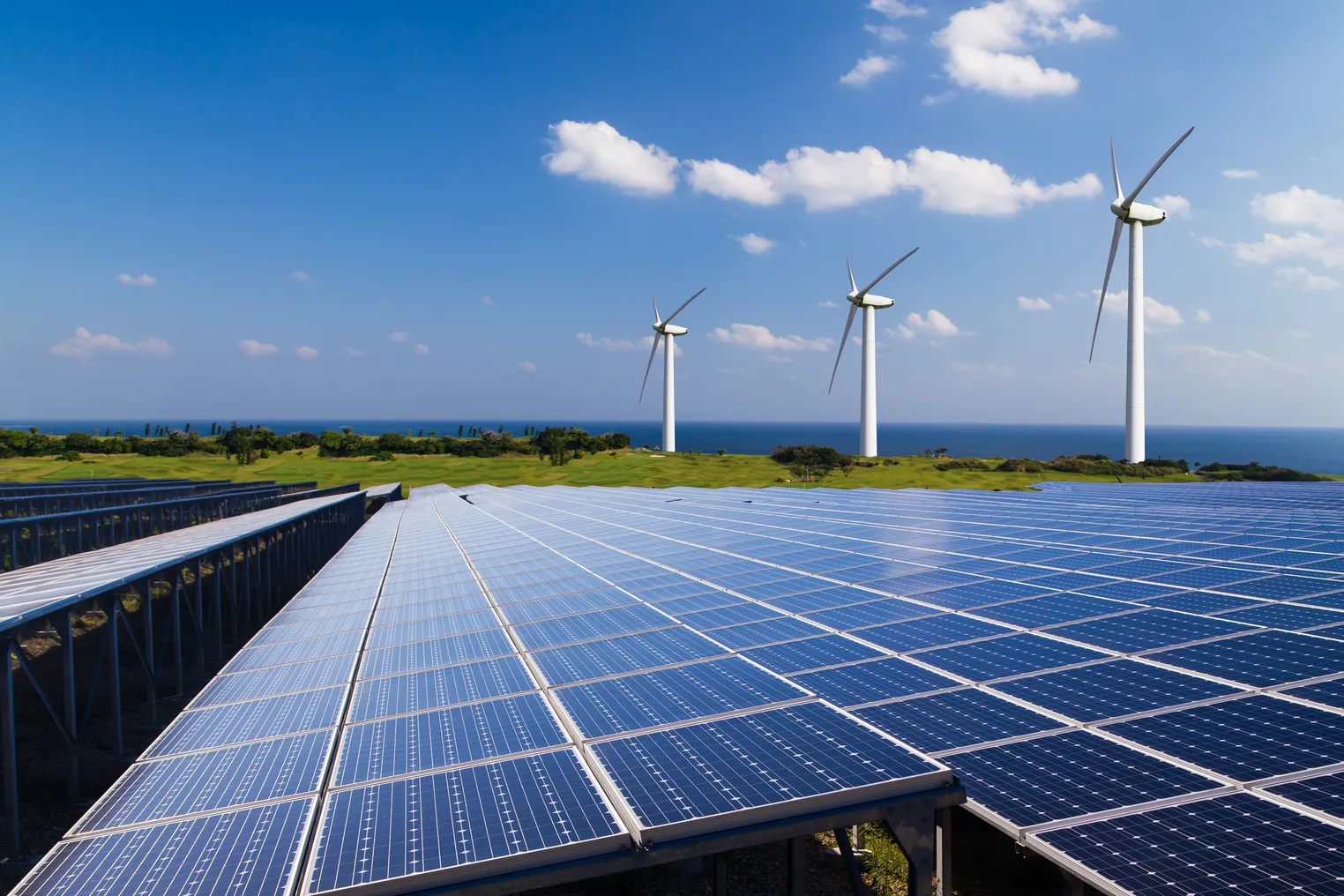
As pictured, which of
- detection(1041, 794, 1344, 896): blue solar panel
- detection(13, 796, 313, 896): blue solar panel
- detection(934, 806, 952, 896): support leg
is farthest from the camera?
detection(934, 806, 952, 896): support leg

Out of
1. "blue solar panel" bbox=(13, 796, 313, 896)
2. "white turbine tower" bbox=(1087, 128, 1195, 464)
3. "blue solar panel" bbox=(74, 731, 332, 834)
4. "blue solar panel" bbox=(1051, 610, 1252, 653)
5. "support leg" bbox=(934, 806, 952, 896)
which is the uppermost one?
"white turbine tower" bbox=(1087, 128, 1195, 464)

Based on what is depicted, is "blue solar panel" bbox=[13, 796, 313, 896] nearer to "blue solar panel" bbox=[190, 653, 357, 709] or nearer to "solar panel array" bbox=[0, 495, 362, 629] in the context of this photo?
"blue solar panel" bbox=[190, 653, 357, 709]

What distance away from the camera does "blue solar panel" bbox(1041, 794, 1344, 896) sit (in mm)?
5840

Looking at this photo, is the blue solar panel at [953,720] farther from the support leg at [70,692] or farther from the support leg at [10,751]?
the support leg at [70,692]

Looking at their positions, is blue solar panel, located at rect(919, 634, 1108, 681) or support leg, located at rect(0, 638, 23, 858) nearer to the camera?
blue solar panel, located at rect(919, 634, 1108, 681)

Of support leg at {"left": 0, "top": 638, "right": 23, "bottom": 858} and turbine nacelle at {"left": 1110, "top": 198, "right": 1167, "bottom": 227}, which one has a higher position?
turbine nacelle at {"left": 1110, "top": 198, "right": 1167, "bottom": 227}

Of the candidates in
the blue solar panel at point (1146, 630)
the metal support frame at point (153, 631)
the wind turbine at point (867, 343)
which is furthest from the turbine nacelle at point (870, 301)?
the blue solar panel at point (1146, 630)

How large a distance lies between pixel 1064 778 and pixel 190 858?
893cm

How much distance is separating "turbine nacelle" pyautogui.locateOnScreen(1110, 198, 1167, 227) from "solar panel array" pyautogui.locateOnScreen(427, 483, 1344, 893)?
63408 millimetres

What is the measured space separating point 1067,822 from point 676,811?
383cm

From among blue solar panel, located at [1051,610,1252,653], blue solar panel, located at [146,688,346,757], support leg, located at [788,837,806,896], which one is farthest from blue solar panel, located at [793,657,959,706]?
blue solar panel, located at [146,688,346,757]

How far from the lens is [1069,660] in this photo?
1122 cm

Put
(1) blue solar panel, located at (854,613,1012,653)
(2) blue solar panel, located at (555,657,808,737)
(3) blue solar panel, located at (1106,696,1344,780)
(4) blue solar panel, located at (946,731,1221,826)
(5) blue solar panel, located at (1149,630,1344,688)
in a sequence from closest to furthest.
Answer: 1. (4) blue solar panel, located at (946,731,1221,826)
2. (3) blue solar panel, located at (1106,696,1344,780)
3. (2) blue solar panel, located at (555,657,808,737)
4. (5) blue solar panel, located at (1149,630,1344,688)
5. (1) blue solar panel, located at (854,613,1012,653)

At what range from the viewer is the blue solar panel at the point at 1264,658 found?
10.1 meters
